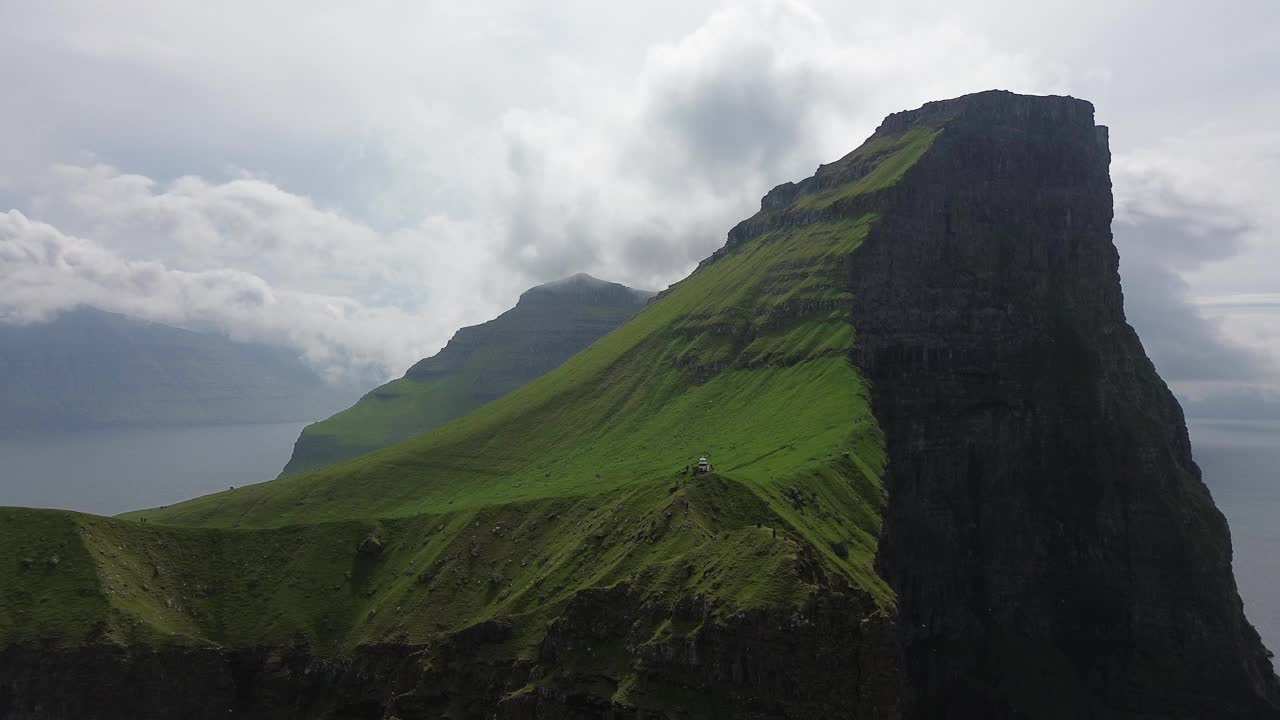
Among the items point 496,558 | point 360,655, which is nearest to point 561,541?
point 496,558

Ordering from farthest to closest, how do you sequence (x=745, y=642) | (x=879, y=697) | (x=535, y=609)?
(x=535, y=609), (x=879, y=697), (x=745, y=642)

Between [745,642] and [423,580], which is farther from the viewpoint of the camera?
[423,580]

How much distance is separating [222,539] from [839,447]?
4752 inches

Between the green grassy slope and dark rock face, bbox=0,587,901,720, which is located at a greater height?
the green grassy slope

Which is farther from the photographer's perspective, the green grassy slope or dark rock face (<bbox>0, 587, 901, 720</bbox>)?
the green grassy slope

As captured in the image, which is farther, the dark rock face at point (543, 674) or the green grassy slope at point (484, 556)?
the green grassy slope at point (484, 556)

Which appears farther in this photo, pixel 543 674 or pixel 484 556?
pixel 484 556

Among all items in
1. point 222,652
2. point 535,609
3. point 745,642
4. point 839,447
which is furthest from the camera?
point 839,447

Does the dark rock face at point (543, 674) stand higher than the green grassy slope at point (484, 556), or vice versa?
the green grassy slope at point (484, 556)

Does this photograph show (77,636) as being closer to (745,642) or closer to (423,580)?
(423,580)

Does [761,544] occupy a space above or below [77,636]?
above

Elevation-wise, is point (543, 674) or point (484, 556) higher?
point (484, 556)

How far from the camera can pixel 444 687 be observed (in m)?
146

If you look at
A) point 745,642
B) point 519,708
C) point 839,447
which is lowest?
point 519,708
